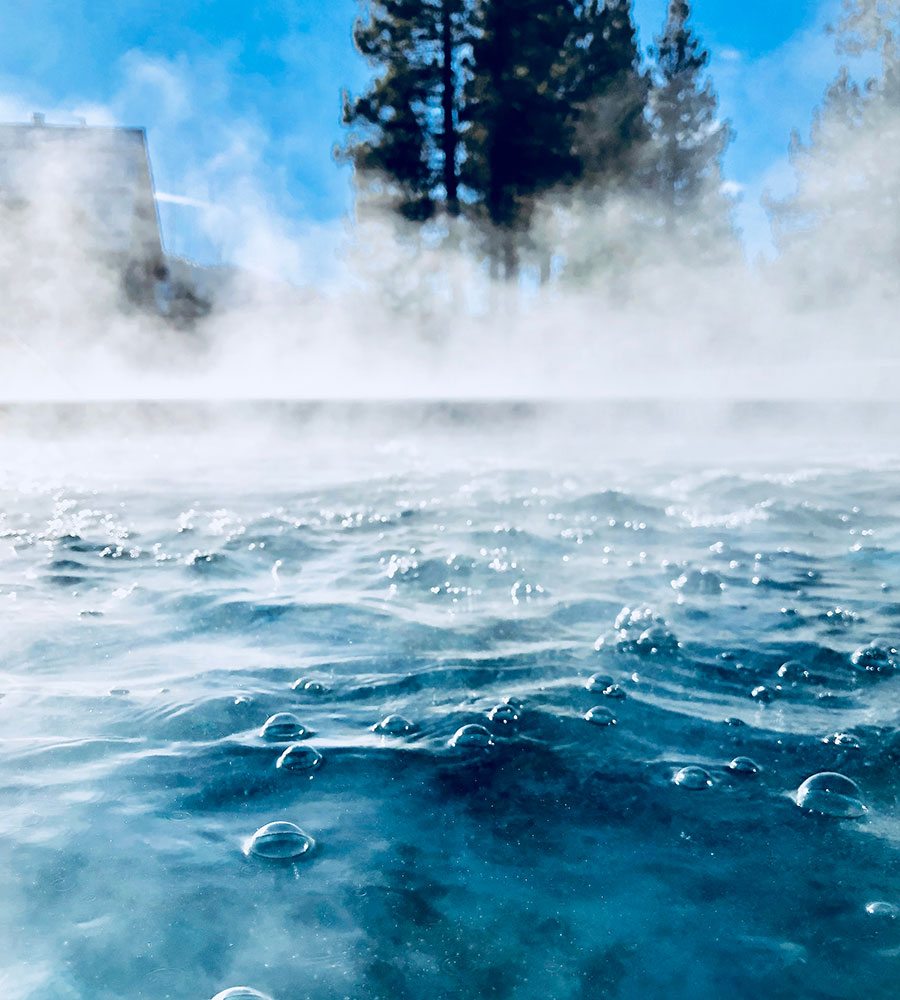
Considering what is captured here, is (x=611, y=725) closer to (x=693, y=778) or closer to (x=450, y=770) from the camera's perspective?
(x=693, y=778)

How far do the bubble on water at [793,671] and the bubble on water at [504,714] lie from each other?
0.60 m

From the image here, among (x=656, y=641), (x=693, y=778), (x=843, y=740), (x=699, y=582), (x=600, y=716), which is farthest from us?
(x=699, y=582)

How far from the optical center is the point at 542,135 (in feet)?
37.8

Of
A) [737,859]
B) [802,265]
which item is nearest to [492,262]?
[802,265]

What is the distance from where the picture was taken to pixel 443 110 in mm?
11891

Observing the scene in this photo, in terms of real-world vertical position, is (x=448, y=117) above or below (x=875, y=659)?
above

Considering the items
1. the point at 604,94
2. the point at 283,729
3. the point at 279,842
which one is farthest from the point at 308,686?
the point at 604,94

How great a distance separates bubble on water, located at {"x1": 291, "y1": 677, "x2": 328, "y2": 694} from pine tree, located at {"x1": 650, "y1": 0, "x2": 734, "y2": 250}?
15.7 metres

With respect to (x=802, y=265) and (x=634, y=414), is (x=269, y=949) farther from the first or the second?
(x=802, y=265)

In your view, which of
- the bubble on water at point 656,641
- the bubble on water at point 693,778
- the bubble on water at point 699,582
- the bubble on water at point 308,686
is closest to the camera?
the bubble on water at point 693,778

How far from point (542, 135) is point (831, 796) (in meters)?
12.0

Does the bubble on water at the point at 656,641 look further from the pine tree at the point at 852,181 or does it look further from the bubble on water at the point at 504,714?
the pine tree at the point at 852,181

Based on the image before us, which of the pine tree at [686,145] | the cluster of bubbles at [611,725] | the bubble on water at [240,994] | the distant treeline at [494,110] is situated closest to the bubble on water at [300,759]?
the cluster of bubbles at [611,725]

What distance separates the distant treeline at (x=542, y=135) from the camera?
11570mm
